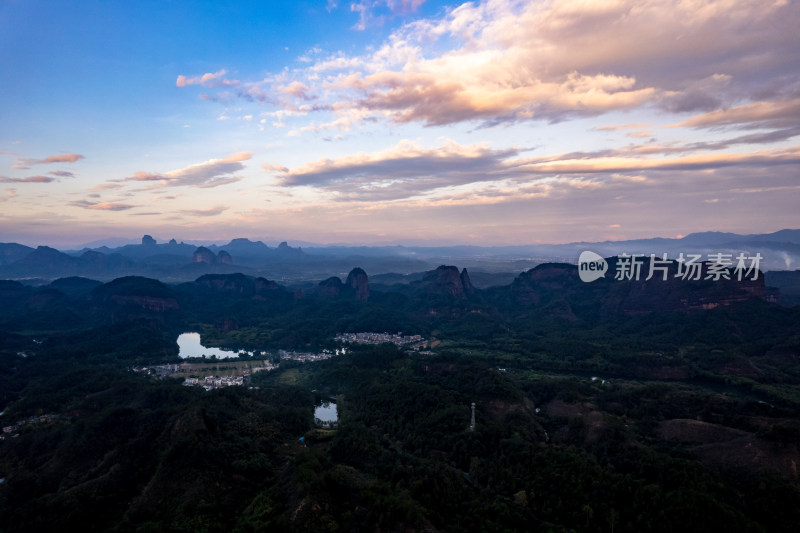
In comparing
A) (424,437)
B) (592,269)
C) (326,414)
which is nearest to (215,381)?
(326,414)

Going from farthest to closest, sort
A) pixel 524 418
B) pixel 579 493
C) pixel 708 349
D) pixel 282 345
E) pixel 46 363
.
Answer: pixel 282 345 → pixel 708 349 → pixel 46 363 → pixel 524 418 → pixel 579 493

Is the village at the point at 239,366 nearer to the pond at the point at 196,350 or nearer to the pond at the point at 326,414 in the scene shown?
the pond at the point at 196,350

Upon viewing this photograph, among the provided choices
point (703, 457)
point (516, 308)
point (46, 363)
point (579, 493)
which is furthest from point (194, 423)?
point (516, 308)

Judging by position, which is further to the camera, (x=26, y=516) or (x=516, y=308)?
(x=516, y=308)

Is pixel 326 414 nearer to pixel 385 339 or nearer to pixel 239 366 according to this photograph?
pixel 239 366

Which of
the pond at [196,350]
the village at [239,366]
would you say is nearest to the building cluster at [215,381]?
the village at [239,366]

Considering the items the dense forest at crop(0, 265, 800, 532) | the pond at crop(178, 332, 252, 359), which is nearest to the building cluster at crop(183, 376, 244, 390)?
the dense forest at crop(0, 265, 800, 532)

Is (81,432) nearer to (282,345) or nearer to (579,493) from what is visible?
(579,493)
